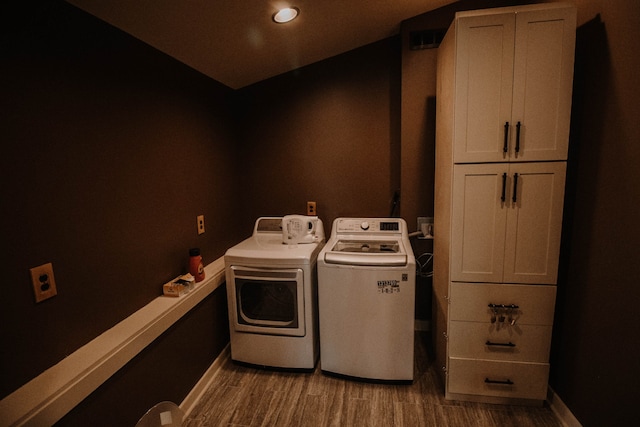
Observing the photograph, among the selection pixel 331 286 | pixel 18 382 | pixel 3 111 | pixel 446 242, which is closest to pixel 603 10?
pixel 446 242

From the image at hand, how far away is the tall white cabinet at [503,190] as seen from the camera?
1.54 metres

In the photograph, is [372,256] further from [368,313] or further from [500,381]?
[500,381]

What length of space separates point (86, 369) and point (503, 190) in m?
2.05

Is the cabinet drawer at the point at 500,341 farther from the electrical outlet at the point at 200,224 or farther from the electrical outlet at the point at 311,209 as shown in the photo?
the electrical outlet at the point at 200,224

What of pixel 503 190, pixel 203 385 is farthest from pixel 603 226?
pixel 203 385

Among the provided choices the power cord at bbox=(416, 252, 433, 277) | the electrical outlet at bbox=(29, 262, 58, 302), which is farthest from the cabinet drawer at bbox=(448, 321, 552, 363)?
the electrical outlet at bbox=(29, 262, 58, 302)

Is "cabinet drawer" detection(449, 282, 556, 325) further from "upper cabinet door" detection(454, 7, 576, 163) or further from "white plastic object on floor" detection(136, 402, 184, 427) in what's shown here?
"white plastic object on floor" detection(136, 402, 184, 427)

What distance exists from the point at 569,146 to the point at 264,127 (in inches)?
85.0

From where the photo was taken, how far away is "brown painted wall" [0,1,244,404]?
1036 mm

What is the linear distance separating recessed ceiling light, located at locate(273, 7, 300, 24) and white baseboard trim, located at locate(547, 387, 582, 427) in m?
2.64

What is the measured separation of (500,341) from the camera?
69.3 inches

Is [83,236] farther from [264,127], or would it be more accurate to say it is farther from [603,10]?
[603,10]

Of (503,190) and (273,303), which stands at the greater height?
(503,190)

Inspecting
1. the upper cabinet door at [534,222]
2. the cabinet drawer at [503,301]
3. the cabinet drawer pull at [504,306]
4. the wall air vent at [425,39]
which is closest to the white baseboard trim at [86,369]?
the cabinet drawer at [503,301]
